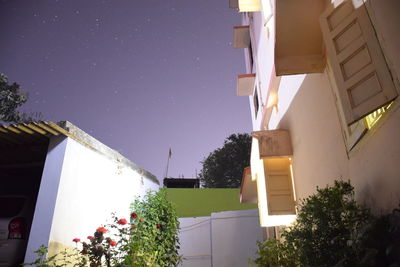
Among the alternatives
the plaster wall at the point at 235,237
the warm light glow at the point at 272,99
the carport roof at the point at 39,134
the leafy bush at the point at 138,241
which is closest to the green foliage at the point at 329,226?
the leafy bush at the point at 138,241

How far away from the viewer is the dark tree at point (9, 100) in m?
20.1

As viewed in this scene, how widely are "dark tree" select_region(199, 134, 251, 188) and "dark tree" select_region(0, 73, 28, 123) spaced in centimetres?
1938

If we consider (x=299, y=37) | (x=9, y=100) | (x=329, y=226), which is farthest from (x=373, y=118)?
(x=9, y=100)

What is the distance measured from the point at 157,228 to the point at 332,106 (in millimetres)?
5266

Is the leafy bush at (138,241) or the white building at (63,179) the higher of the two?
the white building at (63,179)

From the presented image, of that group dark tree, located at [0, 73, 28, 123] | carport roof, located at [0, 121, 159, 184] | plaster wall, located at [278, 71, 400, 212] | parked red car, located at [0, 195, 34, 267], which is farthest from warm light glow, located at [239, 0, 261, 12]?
dark tree, located at [0, 73, 28, 123]

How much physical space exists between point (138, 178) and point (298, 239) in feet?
22.0

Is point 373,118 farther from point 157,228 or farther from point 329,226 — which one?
point 157,228

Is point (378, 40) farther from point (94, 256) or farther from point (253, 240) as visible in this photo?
point (253, 240)

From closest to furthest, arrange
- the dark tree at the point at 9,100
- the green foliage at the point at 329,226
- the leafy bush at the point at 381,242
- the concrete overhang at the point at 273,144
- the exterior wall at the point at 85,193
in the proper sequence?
the leafy bush at the point at 381,242
the green foliage at the point at 329,226
the exterior wall at the point at 85,193
the concrete overhang at the point at 273,144
the dark tree at the point at 9,100

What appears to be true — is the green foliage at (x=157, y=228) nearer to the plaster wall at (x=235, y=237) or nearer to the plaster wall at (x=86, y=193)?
the plaster wall at (x=86, y=193)

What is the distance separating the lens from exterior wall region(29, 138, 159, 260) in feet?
18.6

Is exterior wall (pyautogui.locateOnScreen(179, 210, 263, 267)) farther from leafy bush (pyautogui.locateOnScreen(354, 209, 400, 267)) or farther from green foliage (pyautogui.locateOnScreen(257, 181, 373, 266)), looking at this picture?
leafy bush (pyautogui.locateOnScreen(354, 209, 400, 267))

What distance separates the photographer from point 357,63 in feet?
9.77
